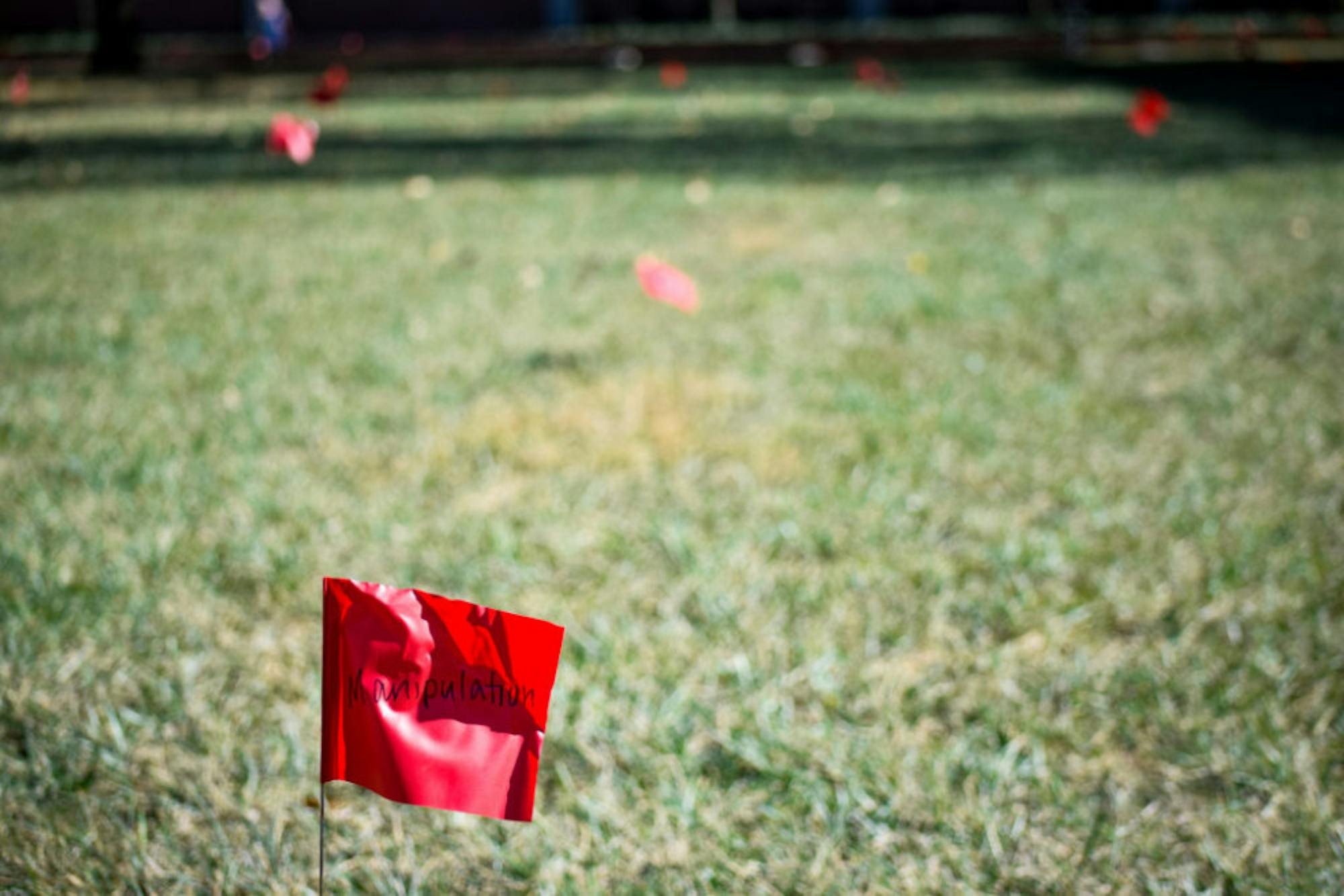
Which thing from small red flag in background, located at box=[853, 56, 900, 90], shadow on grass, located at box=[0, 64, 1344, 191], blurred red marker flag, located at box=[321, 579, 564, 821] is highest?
blurred red marker flag, located at box=[321, 579, 564, 821]

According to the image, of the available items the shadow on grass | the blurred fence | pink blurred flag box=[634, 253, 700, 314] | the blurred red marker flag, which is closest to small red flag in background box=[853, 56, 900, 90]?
the shadow on grass

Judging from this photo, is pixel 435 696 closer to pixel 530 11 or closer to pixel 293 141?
pixel 293 141

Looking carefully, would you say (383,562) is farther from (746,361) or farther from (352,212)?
(352,212)

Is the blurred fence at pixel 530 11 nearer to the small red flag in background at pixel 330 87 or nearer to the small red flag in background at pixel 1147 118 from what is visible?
the small red flag in background at pixel 330 87

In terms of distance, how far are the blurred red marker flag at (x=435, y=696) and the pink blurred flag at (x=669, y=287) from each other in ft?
8.18

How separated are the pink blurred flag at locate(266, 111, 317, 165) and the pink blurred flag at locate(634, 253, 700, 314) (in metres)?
2.80

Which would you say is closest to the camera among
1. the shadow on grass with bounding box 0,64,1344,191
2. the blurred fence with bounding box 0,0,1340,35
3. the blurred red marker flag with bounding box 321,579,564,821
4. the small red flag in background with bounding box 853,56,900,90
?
the blurred red marker flag with bounding box 321,579,564,821

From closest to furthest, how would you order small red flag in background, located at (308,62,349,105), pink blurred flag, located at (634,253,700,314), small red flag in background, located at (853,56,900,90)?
pink blurred flag, located at (634,253,700,314) < small red flag in background, located at (308,62,349,105) < small red flag in background, located at (853,56,900,90)

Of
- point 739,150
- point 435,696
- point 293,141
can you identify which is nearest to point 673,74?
point 739,150

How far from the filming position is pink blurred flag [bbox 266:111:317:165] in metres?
6.05

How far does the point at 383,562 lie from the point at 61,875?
0.87m

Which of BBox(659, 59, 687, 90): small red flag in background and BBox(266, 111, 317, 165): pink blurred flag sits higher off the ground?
BBox(266, 111, 317, 165): pink blurred flag

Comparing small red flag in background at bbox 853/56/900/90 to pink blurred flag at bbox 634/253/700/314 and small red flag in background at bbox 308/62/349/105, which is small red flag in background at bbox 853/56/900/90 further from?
pink blurred flag at bbox 634/253/700/314

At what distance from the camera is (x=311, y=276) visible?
14.4ft
